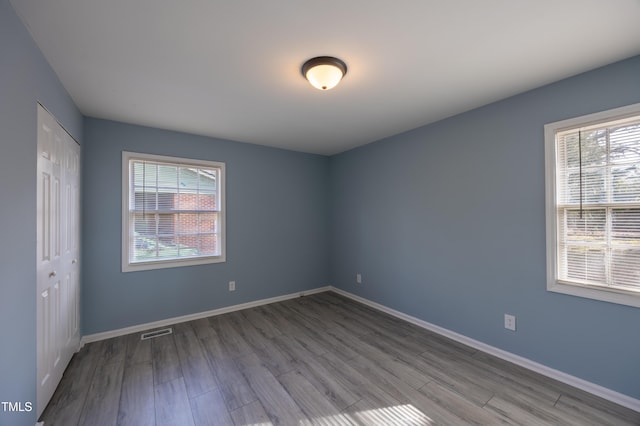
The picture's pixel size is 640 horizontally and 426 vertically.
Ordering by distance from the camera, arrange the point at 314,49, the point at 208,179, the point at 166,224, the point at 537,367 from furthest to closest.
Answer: the point at 208,179 → the point at 166,224 → the point at 537,367 → the point at 314,49

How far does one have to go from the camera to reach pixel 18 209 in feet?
4.74

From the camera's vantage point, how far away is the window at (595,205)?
73.5 inches

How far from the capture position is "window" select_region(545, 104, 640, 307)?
6.13ft

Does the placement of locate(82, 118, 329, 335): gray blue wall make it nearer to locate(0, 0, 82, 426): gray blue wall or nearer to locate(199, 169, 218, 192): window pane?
locate(199, 169, 218, 192): window pane

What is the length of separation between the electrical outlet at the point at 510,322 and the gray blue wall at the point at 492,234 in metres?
0.05

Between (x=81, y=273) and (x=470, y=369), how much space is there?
4.06 metres

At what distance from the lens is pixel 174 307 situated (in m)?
3.34

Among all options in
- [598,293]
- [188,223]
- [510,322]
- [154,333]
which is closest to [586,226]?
[598,293]

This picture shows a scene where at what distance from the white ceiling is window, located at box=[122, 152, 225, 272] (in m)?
0.77

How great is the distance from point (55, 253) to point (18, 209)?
75 cm

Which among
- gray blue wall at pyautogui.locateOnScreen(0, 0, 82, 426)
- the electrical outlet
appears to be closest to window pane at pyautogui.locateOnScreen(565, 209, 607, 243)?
the electrical outlet

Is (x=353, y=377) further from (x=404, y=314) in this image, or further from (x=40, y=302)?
(x=40, y=302)

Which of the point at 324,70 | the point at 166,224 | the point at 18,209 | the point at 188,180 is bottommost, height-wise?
the point at 166,224

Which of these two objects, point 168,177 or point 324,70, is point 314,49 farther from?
point 168,177
